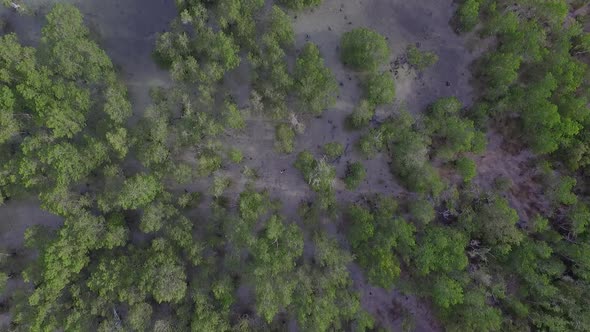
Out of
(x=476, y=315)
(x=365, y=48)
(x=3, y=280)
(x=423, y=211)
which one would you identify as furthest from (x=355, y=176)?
(x=3, y=280)

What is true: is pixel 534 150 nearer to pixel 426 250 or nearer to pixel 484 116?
pixel 484 116

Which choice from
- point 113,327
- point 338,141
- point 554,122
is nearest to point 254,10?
point 338,141

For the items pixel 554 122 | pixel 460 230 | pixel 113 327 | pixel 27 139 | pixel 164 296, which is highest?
pixel 554 122

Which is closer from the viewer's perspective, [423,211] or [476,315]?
[476,315]

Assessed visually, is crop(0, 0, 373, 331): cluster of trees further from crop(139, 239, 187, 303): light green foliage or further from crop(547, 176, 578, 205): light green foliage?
crop(547, 176, 578, 205): light green foliage

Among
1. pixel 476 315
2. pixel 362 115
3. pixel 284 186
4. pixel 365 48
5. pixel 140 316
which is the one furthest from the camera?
pixel 284 186

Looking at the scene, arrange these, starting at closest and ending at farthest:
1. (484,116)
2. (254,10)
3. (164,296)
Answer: (164,296) → (254,10) → (484,116)

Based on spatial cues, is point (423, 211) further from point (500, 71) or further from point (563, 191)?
point (500, 71)
